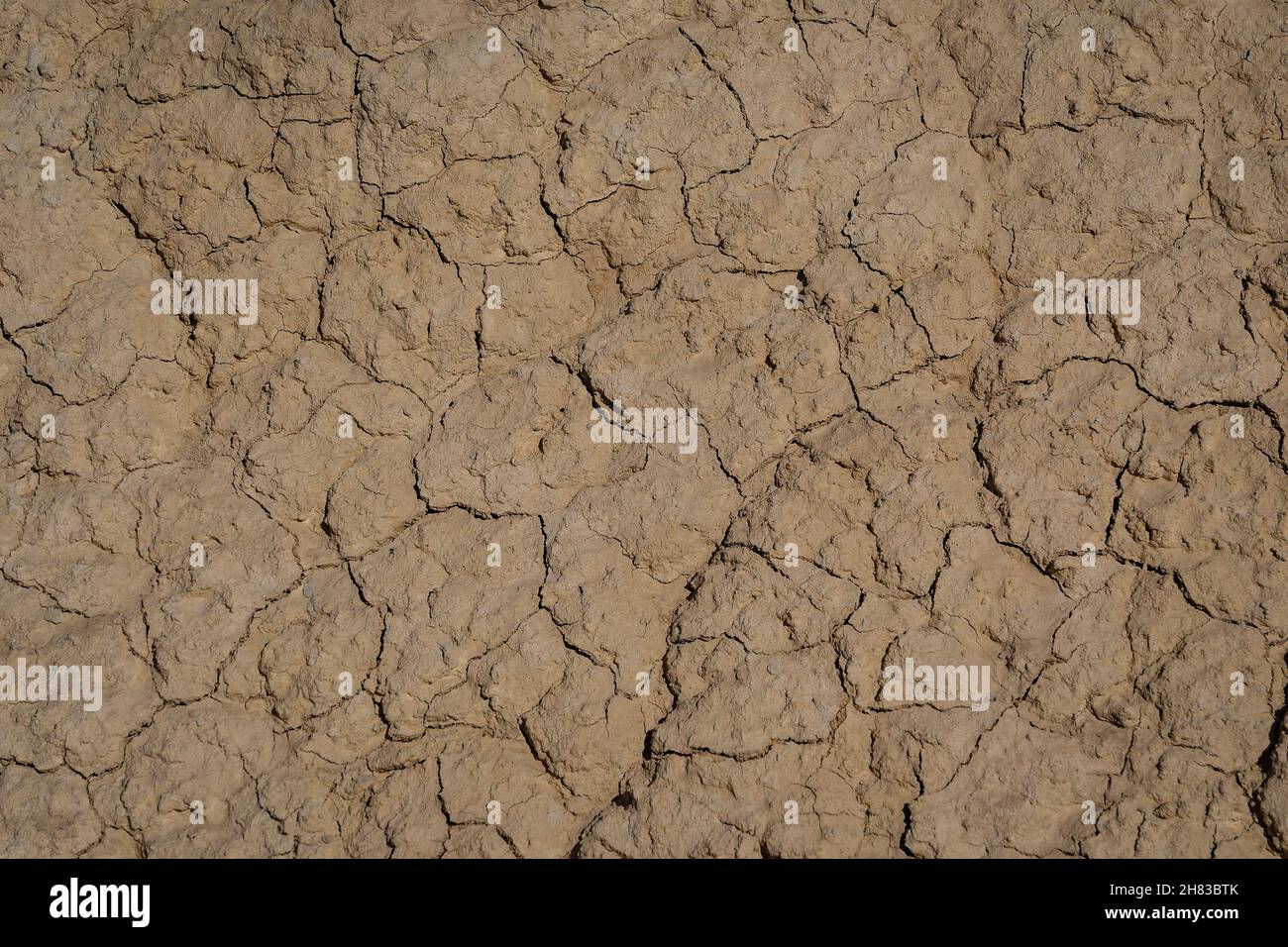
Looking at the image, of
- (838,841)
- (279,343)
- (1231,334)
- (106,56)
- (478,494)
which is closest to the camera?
(838,841)

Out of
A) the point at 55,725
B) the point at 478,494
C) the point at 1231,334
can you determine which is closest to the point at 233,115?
the point at 478,494

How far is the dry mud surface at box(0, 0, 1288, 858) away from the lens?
228 centimetres

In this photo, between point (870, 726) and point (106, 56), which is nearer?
point (870, 726)

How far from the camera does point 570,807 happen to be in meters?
2.35

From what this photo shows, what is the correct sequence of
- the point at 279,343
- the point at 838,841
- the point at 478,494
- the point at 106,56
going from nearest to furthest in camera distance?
the point at 838,841 → the point at 478,494 → the point at 279,343 → the point at 106,56

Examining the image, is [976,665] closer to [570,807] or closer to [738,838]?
[738,838]

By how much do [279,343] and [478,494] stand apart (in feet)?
2.23

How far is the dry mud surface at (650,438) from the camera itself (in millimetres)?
2277

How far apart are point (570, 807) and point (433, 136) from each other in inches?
66.1

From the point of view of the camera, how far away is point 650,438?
2.53 metres

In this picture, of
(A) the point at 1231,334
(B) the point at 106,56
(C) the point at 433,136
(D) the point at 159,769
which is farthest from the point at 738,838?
(B) the point at 106,56

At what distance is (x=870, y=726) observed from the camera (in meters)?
2.30
